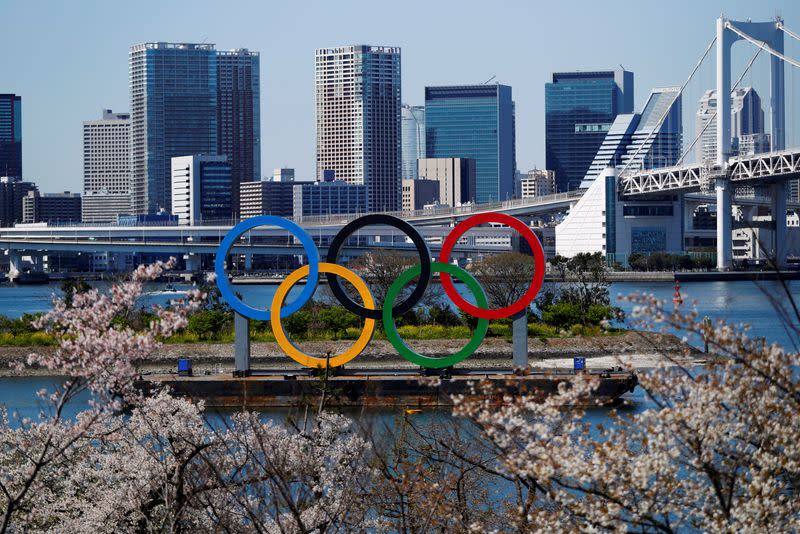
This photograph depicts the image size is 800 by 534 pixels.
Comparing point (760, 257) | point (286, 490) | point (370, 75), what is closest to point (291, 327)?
point (286, 490)

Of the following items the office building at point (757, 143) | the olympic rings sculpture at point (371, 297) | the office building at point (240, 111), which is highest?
the office building at point (240, 111)

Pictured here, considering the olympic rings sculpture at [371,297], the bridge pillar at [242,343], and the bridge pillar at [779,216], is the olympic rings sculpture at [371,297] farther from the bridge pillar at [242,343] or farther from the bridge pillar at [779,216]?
the bridge pillar at [779,216]

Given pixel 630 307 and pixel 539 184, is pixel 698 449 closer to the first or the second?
pixel 630 307

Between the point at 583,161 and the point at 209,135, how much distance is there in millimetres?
44825

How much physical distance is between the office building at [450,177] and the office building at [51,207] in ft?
132

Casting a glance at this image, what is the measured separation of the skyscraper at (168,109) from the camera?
6220 inches

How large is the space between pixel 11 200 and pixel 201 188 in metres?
26.6

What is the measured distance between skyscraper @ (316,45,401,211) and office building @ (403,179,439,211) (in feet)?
3.36

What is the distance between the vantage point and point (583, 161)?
6471 inches

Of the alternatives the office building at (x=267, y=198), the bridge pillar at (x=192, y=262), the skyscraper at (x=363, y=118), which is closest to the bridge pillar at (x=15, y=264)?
the bridge pillar at (x=192, y=262)

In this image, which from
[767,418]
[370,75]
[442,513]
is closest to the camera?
[767,418]

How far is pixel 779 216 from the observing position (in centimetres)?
7112

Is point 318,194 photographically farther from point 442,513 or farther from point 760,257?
point 442,513

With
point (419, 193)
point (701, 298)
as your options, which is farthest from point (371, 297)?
point (419, 193)
